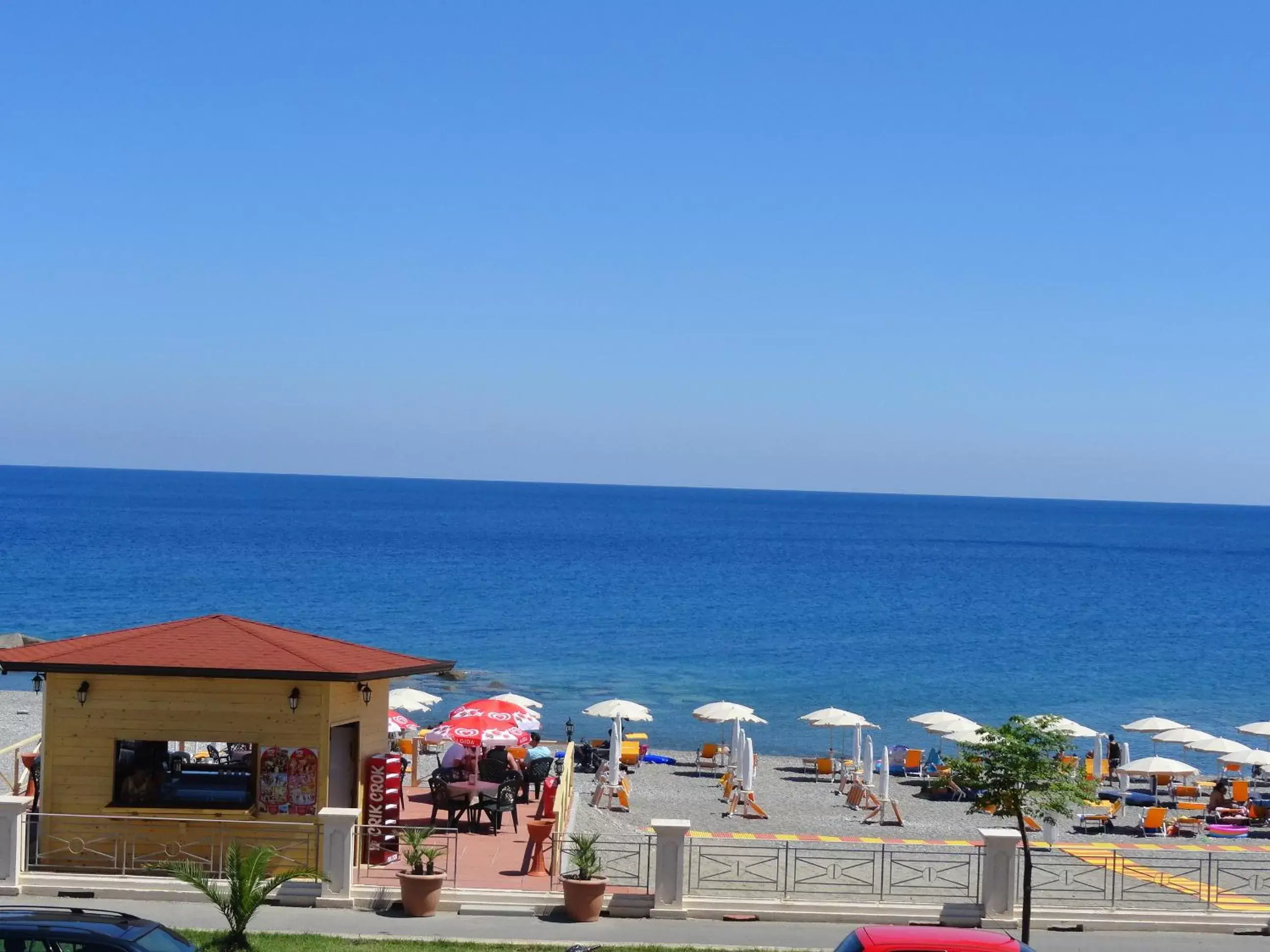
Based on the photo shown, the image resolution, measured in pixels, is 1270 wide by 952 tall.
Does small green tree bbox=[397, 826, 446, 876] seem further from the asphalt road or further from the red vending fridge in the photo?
the red vending fridge

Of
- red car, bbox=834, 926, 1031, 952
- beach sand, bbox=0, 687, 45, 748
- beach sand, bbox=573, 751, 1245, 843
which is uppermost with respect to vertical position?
red car, bbox=834, 926, 1031, 952

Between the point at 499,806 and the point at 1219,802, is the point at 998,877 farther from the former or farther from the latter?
the point at 1219,802

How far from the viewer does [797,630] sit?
271 feet

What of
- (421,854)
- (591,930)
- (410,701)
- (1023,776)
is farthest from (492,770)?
(410,701)

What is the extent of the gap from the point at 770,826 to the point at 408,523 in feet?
578

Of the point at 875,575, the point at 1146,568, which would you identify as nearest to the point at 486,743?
the point at 875,575

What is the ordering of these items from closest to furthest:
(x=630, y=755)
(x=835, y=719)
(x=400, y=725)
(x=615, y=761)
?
(x=400, y=725) → (x=615, y=761) → (x=630, y=755) → (x=835, y=719)

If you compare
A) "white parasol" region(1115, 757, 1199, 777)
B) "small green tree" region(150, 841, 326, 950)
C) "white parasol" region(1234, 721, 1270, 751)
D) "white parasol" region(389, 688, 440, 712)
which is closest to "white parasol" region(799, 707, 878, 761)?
"white parasol" region(1115, 757, 1199, 777)

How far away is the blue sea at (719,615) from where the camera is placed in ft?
189

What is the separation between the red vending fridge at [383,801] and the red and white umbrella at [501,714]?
367 cm

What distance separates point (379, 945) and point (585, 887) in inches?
101

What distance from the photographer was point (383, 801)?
741 inches

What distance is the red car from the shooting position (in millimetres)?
10453

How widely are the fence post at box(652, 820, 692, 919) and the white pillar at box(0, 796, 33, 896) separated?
766cm
